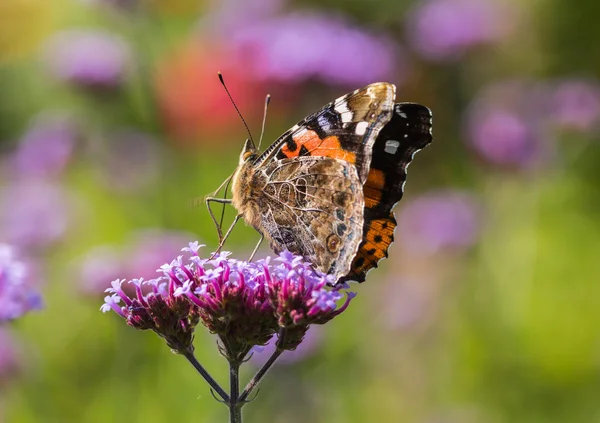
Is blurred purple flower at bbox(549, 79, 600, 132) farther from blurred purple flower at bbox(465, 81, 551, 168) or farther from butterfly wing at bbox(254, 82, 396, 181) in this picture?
butterfly wing at bbox(254, 82, 396, 181)

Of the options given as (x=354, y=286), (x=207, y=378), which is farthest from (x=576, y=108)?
(x=207, y=378)

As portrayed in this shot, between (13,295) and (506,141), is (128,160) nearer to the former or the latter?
(506,141)

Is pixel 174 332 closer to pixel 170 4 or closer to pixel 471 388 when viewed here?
pixel 471 388

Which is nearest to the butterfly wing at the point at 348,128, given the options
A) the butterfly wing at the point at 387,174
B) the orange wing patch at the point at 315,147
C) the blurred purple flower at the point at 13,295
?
the orange wing patch at the point at 315,147

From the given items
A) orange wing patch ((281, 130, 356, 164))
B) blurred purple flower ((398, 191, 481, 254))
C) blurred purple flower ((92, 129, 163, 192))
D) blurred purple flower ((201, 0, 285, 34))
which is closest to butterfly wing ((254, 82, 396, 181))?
orange wing patch ((281, 130, 356, 164))

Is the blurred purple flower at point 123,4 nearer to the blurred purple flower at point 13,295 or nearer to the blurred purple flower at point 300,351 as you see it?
the blurred purple flower at point 300,351

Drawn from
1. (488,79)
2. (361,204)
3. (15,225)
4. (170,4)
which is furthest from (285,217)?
(170,4)
